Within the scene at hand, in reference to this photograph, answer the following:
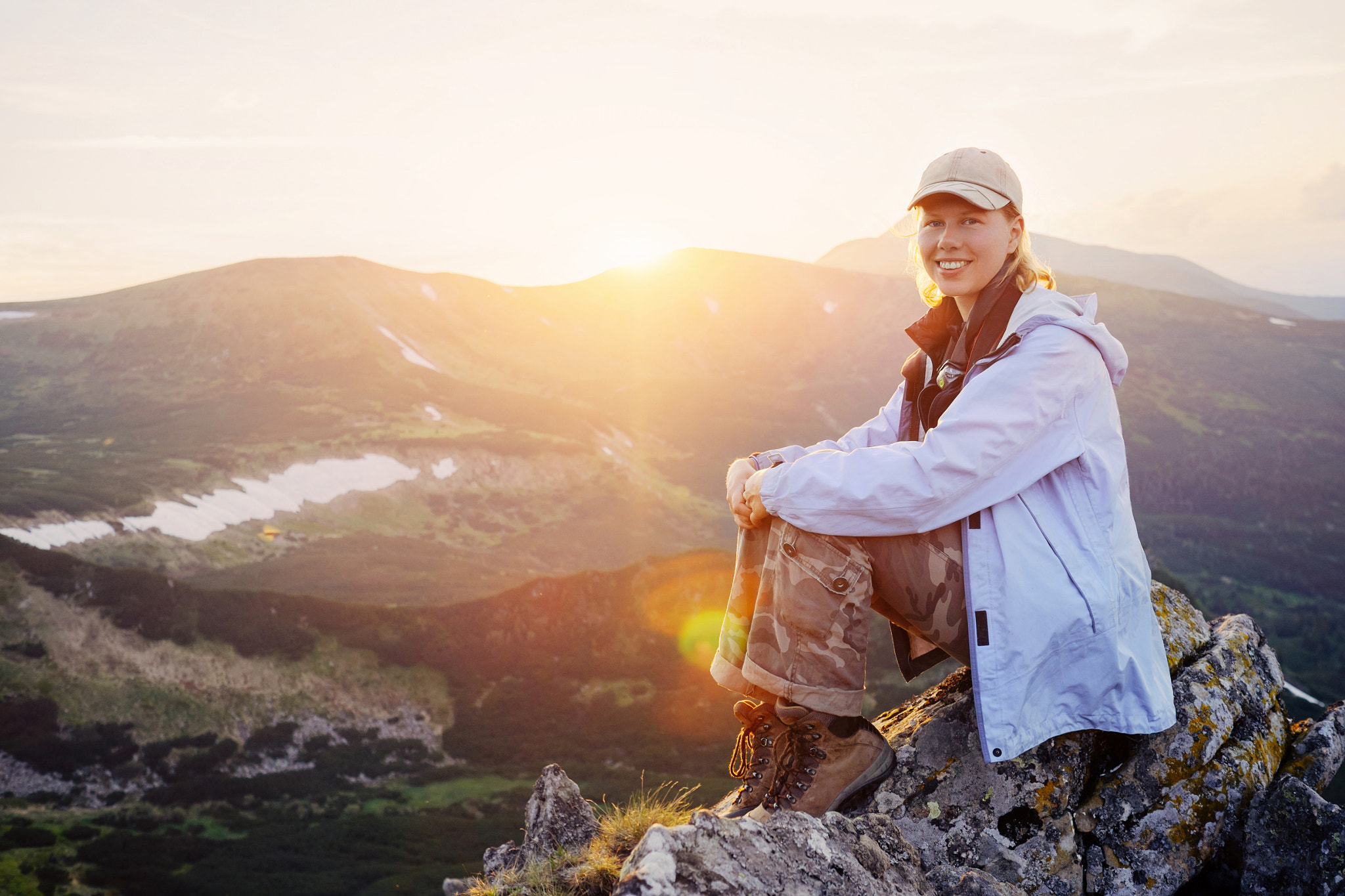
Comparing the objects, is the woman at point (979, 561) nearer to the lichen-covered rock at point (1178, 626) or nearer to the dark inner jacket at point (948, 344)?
the dark inner jacket at point (948, 344)

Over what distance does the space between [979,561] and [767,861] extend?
1514mm

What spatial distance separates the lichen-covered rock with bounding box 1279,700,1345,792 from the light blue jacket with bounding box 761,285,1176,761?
1.43m

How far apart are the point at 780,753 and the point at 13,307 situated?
13491cm

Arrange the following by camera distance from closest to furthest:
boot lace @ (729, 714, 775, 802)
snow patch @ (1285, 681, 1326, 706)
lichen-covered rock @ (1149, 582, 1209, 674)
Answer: boot lace @ (729, 714, 775, 802) → lichen-covered rock @ (1149, 582, 1209, 674) → snow patch @ (1285, 681, 1326, 706)

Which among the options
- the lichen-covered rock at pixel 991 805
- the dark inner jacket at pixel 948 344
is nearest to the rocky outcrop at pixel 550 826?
the lichen-covered rock at pixel 991 805

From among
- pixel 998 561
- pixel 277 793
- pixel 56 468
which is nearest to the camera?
pixel 998 561

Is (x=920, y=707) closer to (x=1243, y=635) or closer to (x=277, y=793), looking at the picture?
(x=1243, y=635)

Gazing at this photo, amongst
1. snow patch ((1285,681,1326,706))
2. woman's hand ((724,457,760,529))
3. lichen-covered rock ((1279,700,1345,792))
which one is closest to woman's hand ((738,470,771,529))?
woman's hand ((724,457,760,529))

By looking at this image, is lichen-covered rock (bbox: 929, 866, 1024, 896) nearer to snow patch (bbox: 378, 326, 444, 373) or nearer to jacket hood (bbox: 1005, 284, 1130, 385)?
jacket hood (bbox: 1005, 284, 1130, 385)

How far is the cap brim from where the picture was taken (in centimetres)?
364

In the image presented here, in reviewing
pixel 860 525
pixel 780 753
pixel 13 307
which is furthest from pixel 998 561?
pixel 13 307

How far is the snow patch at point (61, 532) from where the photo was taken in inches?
1789

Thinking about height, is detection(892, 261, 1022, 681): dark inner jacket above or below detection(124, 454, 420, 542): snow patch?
above

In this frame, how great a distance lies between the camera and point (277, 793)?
3086cm
